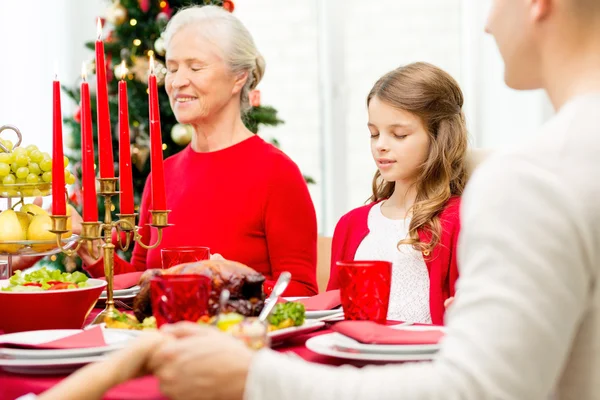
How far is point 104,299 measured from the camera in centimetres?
172

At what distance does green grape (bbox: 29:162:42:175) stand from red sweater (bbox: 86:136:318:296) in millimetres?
542

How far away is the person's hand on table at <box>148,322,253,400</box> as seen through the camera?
0.81 metres

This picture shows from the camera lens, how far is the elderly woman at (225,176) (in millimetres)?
2332

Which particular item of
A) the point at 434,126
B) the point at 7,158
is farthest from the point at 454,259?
the point at 7,158

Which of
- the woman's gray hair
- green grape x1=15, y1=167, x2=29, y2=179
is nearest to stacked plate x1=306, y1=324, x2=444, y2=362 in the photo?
green grape x1=15, y1=167, x2=29, y2=179

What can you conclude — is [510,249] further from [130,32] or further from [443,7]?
[443,7]

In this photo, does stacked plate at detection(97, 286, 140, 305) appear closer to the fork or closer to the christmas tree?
the fork

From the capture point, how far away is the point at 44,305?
135 centimetres

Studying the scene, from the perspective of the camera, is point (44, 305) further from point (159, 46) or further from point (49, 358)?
point (159, 46)

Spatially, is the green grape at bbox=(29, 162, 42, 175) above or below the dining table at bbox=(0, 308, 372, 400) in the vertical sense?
above

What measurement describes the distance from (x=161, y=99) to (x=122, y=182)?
8.06ft

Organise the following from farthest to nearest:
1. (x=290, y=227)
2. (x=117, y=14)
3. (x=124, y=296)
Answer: (x=117, y=14)
(x=290, y=227)
(x=124, y=296)

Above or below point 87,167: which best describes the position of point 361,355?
below

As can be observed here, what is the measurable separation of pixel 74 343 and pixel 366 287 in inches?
17.9
